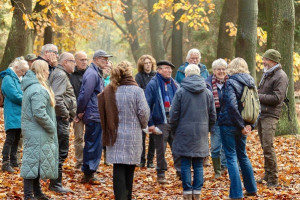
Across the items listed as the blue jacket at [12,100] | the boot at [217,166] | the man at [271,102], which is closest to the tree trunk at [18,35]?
the blue jacket at [12,100]

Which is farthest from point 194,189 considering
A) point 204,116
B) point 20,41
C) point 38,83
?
point 20,41

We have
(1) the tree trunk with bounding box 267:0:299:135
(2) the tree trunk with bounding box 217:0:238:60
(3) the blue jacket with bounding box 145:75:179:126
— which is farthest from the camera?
(2) the tree trunk with bounding box 217:0:238:60

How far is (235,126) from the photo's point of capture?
23.4ft

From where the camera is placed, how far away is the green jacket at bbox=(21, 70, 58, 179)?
6645mm

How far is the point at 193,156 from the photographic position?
273 inches

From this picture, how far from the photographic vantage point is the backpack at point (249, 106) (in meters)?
7.08

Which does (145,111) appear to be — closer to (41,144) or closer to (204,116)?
(204,116)

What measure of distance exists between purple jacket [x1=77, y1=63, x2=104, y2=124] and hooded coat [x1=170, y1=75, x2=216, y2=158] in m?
1.85

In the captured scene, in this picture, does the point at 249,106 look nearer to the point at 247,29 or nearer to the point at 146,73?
the point at 146,73

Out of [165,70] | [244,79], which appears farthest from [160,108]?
[244,79]

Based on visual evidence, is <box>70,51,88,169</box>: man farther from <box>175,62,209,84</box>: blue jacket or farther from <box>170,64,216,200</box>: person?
<box>170,64,216,200</box>: person

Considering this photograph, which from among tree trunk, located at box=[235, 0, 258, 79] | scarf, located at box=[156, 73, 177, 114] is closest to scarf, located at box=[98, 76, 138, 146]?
scarf, located at box=[156, 73, 177, 114]

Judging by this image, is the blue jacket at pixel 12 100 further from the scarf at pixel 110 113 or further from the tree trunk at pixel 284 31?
the tree trunk at pixel 284 31

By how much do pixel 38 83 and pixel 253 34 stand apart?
26.5ft
